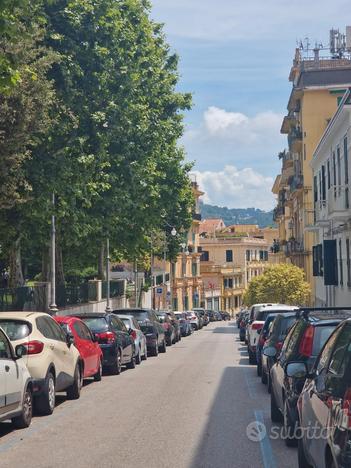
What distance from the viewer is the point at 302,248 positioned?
5988cm

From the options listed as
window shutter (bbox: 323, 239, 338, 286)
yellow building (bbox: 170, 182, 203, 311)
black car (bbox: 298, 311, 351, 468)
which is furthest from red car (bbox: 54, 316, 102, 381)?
yellow building (bbox: 170, 182, 203, 311)

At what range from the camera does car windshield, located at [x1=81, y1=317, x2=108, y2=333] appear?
68.3ft

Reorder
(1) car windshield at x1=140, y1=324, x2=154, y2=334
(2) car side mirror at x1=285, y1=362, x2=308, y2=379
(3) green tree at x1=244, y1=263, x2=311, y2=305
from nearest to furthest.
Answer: (2) car side mirror at x1=285, y1=362, x2=308, y2=379, (1) car windshield at x1=140, y1=324, x2=154, y2=334, (3) green tree at x1=244, y1=263, x2=311, y2=305

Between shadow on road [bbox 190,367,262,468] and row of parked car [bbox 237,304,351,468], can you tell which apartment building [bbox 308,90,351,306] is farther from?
row of parked car [bbox 237,304,351,468]

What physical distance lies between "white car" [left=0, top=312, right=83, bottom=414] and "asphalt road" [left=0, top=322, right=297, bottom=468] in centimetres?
41

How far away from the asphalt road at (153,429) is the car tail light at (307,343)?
1.20m

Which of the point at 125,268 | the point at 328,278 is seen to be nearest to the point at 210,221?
the point at 125,268

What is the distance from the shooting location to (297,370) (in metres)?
8.27

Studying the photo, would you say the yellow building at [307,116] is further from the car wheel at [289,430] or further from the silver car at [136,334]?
the car wheel at [289,430]

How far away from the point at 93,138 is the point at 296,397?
62.1ft

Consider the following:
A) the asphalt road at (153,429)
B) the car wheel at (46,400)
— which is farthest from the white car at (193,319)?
the car wheel at (46,400)

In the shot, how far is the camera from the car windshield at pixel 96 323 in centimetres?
2083

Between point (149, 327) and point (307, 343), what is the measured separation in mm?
18824

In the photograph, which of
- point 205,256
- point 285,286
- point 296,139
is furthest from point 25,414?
point 205,256
